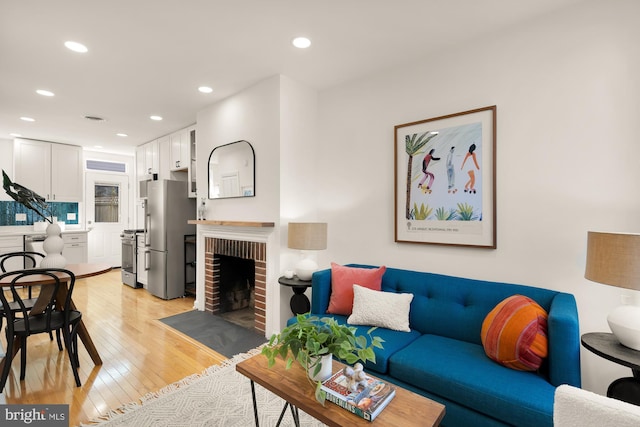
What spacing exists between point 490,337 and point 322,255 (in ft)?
6.21

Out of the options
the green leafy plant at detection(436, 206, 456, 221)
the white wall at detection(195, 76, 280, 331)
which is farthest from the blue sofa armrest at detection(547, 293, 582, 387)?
the white wall at detection(195, 76, 280, 331)

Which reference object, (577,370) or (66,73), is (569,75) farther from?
(66,73)

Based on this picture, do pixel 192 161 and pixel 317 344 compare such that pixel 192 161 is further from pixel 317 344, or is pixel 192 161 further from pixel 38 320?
pixel 317 344

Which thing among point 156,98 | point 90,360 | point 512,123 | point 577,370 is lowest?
point 90,360

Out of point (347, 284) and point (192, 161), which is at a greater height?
point (192, 161)

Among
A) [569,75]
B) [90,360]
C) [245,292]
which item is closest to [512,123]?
[569,75]

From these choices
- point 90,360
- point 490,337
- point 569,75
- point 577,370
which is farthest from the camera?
point 90,360

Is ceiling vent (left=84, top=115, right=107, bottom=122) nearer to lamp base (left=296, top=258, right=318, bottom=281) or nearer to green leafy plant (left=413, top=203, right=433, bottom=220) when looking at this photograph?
lamp base (left=296, top=258, right=318, bottom=281)

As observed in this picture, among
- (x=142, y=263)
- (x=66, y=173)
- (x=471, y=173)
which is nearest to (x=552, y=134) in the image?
(x=471, y=173)

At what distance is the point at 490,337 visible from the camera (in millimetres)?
1795

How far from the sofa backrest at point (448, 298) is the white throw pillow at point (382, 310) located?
0.13m

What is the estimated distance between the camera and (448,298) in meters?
2.29

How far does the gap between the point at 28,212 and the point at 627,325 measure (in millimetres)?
8251

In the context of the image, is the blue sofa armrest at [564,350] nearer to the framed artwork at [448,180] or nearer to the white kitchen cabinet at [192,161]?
the framed artwork at [448,180]
